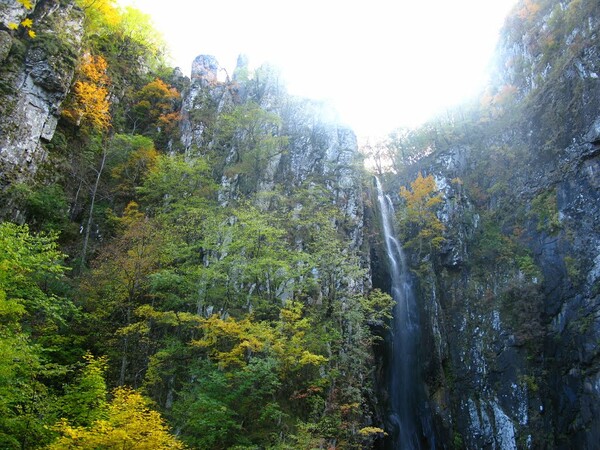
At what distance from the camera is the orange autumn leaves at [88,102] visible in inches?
861

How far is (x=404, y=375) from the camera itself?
20969 millimetres

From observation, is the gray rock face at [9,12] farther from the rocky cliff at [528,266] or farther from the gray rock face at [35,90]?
the rocky cliff at [528,266]

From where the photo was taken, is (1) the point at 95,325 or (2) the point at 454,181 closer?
(1) the point at 95,325

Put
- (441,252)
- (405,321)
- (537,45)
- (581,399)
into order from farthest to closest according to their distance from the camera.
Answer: (537,45) → (441,252) → (405,321) → (581,399)

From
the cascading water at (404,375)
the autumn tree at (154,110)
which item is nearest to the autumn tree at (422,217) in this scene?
the cascading water at (404,375)

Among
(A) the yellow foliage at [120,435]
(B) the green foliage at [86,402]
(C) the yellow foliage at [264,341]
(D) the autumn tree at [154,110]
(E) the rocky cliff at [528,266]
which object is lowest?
(A) the yellow foliage at [120,435]

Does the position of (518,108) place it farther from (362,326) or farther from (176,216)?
(176,216)

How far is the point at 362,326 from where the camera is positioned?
16.4 m

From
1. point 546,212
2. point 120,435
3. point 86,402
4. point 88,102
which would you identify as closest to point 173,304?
point 86,402

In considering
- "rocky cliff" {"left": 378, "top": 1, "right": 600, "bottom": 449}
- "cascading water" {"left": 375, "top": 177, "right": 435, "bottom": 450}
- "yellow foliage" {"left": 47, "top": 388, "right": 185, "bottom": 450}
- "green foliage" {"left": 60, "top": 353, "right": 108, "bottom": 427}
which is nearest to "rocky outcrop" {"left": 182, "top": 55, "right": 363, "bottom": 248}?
"cascading water" {"left": 375, "top": 177, "right": 435, "bottom": 450}

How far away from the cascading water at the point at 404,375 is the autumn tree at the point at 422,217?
1.71 metres

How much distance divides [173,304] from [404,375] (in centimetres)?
1241

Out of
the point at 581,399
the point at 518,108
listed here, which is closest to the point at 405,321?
the point at 581,399

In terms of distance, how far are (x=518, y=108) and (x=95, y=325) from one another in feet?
85.5
